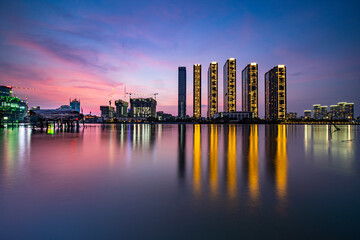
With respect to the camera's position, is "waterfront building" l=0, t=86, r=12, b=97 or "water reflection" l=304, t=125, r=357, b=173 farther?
"waterfront building" l=0, t=86, r=12, b=97

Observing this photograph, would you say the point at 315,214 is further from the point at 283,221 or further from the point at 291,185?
the point at 291,185

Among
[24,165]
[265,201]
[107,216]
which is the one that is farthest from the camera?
[24,165]

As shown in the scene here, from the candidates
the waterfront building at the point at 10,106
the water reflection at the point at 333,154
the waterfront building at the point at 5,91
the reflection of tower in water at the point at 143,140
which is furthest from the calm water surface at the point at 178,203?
the waterfront building at the point at 5,91

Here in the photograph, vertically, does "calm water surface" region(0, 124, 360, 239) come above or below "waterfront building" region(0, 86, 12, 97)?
below

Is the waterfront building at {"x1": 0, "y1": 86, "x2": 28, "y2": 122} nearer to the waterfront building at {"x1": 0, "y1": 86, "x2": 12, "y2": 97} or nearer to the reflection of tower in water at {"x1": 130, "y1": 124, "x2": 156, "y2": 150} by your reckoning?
the waterfront building at {"x1": 0, "y1": 86, "x2": 12, "y2": 97}

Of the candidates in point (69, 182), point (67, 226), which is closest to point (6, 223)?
point (67, 226)

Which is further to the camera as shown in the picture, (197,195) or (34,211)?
(197,195)

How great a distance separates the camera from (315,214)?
491 cm

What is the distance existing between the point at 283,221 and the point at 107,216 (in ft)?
14.1

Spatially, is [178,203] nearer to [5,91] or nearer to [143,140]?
[143,140]

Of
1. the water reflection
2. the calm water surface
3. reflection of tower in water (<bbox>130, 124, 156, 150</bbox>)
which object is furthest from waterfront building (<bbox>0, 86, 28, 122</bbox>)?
the water reflection

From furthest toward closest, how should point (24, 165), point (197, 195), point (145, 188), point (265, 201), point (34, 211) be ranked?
point (24, 165) → point (145, 188) → point (197, 195) → point (265, 201) → point (34, 211)

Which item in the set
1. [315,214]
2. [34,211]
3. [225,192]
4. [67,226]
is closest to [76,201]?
[34,211]

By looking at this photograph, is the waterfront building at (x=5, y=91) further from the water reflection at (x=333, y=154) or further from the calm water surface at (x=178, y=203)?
the water reflection at (x=333, y=154)
